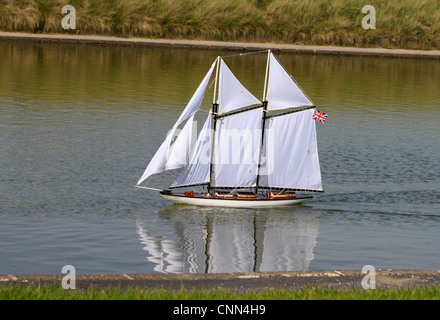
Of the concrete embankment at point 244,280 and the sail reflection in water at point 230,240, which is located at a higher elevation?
the concrete embankment at point 244,280

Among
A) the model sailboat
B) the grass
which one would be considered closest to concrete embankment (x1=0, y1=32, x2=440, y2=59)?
the model sailboat

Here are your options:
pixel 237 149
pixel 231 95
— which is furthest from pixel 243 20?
pixel 231 95

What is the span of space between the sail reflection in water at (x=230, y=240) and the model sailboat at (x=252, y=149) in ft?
4.67

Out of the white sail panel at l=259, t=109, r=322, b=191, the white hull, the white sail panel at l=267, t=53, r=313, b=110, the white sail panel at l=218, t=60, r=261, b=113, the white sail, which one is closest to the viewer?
the white sail

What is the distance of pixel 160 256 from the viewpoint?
25359 millimetres

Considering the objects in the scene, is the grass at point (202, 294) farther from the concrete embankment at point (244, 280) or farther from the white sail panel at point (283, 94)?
the white sail panel at point (283, 94)

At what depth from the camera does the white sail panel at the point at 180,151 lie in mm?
32344

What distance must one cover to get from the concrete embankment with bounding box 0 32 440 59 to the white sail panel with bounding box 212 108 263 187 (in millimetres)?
45397

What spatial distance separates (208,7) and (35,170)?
5466cm

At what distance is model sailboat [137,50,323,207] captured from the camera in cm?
3306

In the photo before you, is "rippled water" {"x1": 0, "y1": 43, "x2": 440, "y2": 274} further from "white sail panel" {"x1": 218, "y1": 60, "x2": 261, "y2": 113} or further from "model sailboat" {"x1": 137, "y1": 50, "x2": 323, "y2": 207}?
"white sail panel" {"x1": 218, "y1": 60, "x2": 261, "y2": 113}

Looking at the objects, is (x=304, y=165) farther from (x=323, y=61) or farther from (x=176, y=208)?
(x=323, y=61)

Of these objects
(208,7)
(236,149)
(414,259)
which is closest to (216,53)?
(208,7)

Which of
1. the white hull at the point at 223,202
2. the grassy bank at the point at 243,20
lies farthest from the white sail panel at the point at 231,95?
the grassy bank at the point at 243,20
